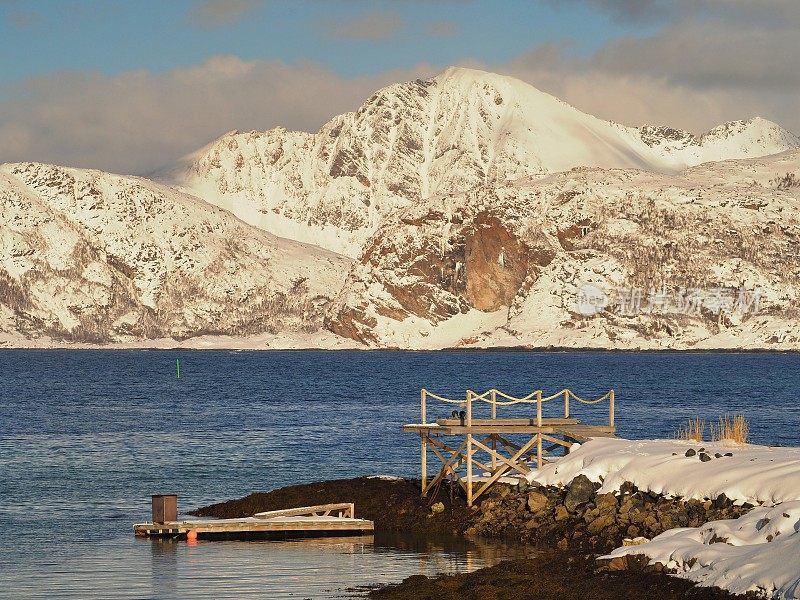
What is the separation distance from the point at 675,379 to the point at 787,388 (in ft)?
78.7

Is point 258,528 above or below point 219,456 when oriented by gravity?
below

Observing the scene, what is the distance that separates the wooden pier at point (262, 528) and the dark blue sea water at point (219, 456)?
90 centimetres

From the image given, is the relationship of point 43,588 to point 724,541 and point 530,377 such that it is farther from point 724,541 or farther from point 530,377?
point 530,377

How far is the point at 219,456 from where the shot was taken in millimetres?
73312

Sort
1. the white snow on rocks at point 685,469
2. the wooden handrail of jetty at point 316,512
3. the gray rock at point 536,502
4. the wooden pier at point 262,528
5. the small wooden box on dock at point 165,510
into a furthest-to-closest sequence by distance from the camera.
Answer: the wooden handrail of jetty at point 316,512 → the small wooden box on dock at point 165,510 → the wooden pier at point 262,528 → the gray rock at point 536,502 → the white snow on rocks at point 685,469

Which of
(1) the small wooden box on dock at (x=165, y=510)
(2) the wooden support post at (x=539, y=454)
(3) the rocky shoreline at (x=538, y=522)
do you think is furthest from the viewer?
(2) the wooden support post at (x=539, y=454)

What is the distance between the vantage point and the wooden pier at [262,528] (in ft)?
149

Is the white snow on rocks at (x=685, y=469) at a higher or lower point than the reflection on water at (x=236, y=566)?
higher

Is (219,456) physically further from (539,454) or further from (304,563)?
(304,563)

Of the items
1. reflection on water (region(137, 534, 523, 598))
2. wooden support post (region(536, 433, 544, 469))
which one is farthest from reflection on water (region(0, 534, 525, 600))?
wooden support post (region(536, 433, 544, 469))

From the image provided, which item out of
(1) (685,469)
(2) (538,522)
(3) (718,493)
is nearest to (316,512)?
(2) (538,522)

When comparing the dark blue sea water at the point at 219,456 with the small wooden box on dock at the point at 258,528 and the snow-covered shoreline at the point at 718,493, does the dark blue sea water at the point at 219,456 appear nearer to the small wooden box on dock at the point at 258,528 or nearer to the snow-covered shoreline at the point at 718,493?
the small wooden box on dock at the point at 258,528

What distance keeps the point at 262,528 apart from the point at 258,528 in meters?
0.12

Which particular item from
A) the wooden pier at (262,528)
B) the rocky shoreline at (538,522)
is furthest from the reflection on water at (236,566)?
the rocky shoreline at (538,522)
